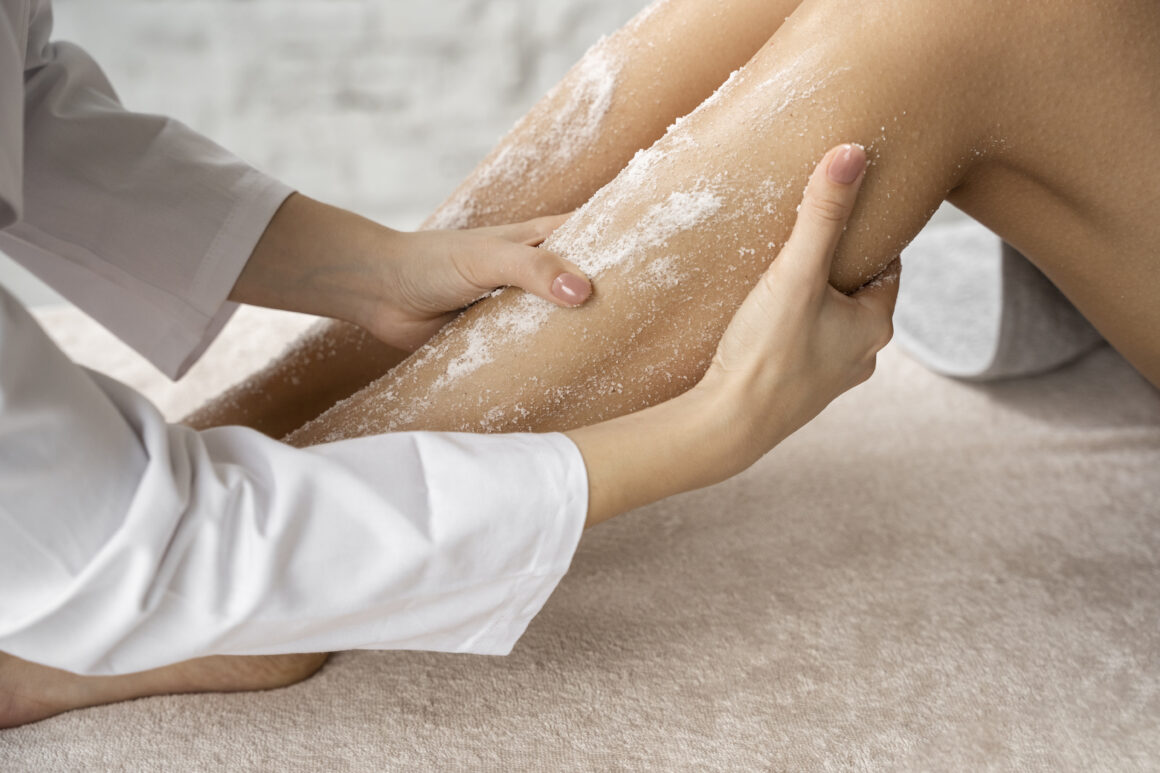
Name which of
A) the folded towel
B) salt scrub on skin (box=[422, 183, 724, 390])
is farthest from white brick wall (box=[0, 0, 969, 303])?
salt scrub on skin (box=[422, 183, 724, 390])

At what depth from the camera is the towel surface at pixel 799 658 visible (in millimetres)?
710

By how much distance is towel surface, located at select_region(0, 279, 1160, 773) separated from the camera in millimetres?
710

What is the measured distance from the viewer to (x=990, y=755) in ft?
2.31

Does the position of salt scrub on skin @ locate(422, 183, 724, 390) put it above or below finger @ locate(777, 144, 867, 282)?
below

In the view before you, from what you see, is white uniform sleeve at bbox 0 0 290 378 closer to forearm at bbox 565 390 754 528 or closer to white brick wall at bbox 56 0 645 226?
forearm at bbox 565 390 754 528

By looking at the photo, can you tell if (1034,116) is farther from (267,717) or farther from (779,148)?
(267,717)

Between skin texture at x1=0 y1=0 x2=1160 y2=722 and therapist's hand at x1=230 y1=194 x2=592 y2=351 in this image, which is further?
therapist's hand at x1=230 y1=194 x2=592 y2=351

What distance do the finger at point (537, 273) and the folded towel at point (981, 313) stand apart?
2.18ft

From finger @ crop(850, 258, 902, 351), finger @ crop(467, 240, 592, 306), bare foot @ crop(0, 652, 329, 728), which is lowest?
bare foot @ crop(0, 652, 329, 728)

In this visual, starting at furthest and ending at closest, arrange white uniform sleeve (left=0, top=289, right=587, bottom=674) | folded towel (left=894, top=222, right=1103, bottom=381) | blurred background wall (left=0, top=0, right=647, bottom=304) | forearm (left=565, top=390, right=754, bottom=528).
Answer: blurred background wall (left=0, top=0, right=647, bottom=304), folded towel (left=894, top=222, right=1103, bottom=381), forearm (left=565, top=390, right=754, bottom=528), white uniform sleeve (left=0, top=289, right=587, bottom=674)

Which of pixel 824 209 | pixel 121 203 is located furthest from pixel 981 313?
pixel 121 203

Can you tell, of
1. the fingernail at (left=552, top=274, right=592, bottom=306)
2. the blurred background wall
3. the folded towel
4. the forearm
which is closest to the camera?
the forearm

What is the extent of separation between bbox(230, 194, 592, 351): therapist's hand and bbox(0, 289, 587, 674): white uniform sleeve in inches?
9.6

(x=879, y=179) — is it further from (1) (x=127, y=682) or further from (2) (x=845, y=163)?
(1) (x=127, y=682)
